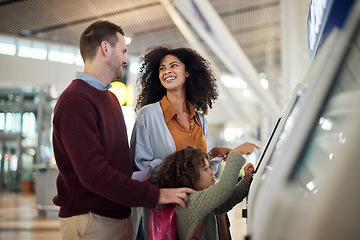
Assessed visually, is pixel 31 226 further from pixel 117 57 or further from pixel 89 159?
pixel 89 159

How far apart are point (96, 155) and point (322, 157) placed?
3.08 ft

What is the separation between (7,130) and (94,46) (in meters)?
15.7

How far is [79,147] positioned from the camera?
1521 mm

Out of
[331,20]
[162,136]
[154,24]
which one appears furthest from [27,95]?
[331,20]

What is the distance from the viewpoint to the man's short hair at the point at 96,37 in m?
1.79

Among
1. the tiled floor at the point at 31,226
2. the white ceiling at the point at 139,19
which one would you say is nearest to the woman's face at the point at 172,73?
the tiled floor at the point at 31,226

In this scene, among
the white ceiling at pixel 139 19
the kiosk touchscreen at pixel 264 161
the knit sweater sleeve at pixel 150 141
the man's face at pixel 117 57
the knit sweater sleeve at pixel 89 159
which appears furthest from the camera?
the white ceiling at pixel 139 19

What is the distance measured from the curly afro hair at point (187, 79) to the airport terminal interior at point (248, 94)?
0.19 m

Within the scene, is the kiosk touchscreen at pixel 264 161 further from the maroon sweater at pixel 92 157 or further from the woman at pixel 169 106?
the woman at pixel 169 106

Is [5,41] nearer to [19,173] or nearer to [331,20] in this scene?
[19,173]

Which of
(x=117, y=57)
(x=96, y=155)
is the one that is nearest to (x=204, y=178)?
(x=96, y=155)

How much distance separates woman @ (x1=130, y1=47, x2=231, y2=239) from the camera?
2.02m

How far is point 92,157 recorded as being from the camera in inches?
59.6

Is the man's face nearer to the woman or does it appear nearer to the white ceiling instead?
the woman
